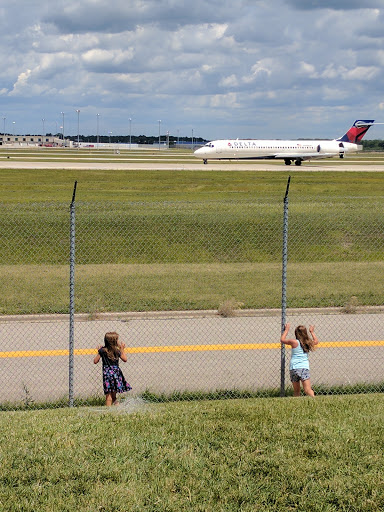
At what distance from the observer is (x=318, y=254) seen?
60.1 ft

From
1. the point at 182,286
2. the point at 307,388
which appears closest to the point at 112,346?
the point at 307,388

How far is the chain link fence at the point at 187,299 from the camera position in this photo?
8.69 metres

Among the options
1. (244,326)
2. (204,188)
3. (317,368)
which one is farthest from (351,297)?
(204,188)

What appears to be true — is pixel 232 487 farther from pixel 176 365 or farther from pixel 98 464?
pixel 176 365

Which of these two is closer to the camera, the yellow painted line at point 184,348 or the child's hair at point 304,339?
the child's hair at point 304,339

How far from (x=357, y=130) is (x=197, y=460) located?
80.1 meters

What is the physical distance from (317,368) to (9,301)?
6326mm

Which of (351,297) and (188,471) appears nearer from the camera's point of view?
(188,471)

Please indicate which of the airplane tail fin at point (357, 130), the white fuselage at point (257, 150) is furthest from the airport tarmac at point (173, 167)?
the airplane tail fin at point (357, 130)

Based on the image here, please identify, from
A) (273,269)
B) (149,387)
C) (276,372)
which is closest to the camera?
(149,387)

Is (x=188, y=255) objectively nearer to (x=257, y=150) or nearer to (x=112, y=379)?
(x=112, y=379)

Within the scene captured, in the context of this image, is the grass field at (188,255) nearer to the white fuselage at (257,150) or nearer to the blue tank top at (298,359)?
the blue tank top at (298,359)

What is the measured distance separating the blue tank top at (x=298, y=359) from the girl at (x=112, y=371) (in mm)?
1894

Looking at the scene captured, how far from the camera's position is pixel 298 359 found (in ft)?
25.6
